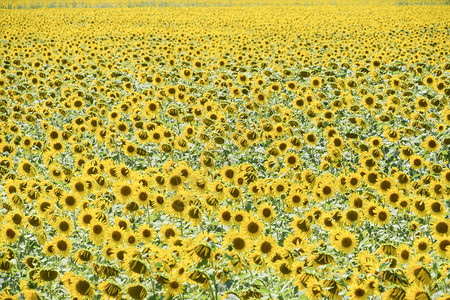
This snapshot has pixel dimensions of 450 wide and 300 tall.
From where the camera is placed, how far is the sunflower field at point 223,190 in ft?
10.5

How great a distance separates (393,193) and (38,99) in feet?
26.5

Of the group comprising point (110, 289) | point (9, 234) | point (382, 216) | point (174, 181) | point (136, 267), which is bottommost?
point (382, 216)

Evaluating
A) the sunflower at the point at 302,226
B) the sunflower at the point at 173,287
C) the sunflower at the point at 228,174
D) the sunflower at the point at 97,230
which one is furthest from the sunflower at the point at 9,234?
the sunflower at the point at 302,226

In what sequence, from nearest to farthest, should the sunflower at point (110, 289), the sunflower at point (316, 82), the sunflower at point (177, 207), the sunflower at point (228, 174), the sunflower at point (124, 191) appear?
the sunflower at point (110, 289), the sunflower at point (177, 207), the sunflower at point (124, 191), the sunflower at point (228, 174), the sunflower at point (316, 82)

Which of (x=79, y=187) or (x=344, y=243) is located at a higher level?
(x=79, y=187)

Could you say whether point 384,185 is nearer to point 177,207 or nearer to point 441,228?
point 441,228

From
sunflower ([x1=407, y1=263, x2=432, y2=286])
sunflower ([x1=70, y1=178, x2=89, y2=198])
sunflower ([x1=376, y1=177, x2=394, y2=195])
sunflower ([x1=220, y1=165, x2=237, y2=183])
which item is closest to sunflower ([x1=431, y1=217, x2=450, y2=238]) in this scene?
sunflower ([x1=376, y1=177, x2=394, y2=195])

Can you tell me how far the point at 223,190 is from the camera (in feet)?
15.7

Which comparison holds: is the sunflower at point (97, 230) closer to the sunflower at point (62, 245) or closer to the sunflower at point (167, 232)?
the sunflower at point (62, 245)

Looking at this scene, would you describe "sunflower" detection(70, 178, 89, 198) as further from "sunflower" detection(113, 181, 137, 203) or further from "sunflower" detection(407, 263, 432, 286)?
"sunflower" detection(407, 263, 432, 286)

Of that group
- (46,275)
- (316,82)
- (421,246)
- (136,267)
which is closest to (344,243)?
(421,246)

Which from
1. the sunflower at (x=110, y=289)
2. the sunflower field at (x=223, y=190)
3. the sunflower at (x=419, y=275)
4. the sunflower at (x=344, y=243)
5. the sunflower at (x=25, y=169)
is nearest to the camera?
the sunflower at (x=419, y=275)

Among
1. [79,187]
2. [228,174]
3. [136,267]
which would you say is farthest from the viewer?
[228,174]

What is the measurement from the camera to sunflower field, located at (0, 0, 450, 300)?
320 centimetres
